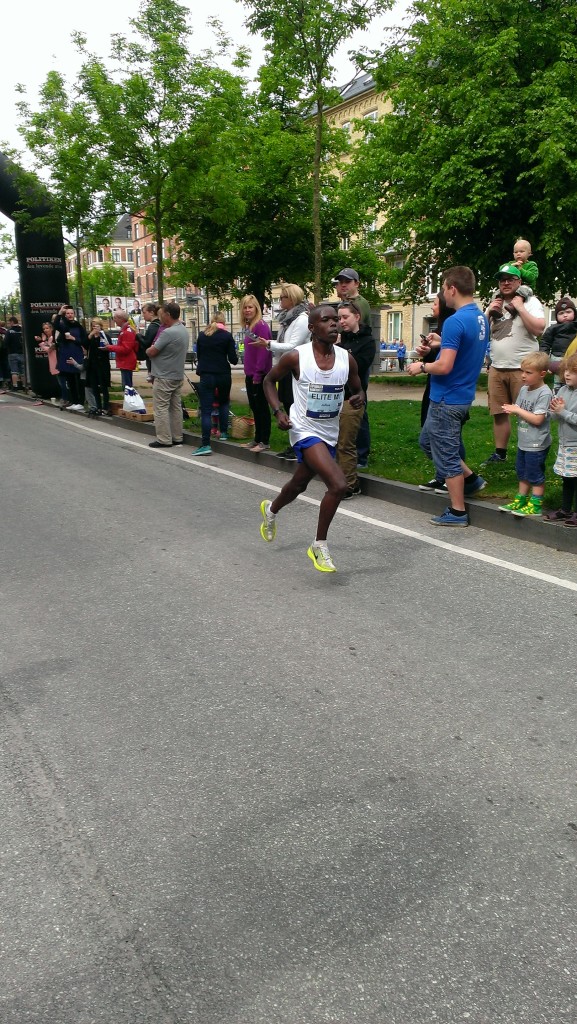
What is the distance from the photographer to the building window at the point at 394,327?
5719 centimetres

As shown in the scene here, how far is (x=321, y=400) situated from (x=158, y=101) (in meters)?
13.8

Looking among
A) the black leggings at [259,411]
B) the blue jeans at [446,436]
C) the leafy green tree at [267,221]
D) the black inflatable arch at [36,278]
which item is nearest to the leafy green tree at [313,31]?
the black leggings at [259,411]

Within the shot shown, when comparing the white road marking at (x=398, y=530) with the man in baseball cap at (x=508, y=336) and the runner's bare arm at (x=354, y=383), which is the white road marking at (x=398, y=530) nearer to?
the runner's bare arm at (x=354, y=383)

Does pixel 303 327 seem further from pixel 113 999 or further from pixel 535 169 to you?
pixel 535 169

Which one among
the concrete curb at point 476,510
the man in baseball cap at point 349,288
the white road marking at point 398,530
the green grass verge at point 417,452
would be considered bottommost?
the white road marking at point 398,530

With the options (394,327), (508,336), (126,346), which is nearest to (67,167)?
(126,346)

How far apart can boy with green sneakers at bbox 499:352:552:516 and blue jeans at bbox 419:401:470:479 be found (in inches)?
19.2

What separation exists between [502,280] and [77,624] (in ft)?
17.0

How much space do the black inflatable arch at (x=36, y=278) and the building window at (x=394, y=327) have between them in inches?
1522

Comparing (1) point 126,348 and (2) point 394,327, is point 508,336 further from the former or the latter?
(2) point 394,327

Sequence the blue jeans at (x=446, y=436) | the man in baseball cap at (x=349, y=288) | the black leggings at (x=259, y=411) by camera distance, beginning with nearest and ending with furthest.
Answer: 1. the blue jeans at (x=446, y=436)
2. the man in baseball cap at (x=349, y=288)
3. the black leggings at (x=259, y=411)

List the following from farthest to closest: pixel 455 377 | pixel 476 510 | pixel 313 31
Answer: pixel 313 31 < pixel 476 510 < pixel 455 377

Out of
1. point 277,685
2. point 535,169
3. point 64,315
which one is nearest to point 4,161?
point 64,315

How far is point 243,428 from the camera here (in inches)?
470
